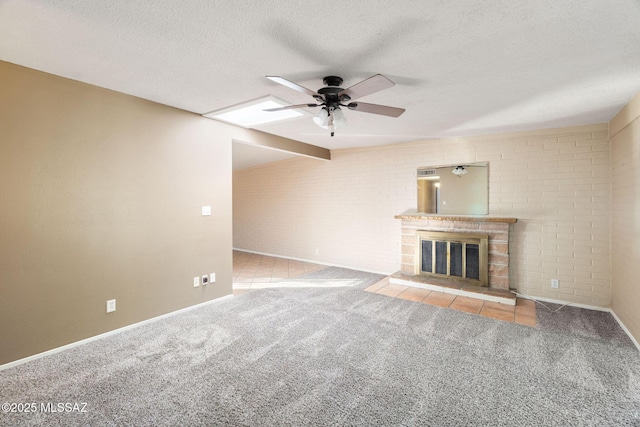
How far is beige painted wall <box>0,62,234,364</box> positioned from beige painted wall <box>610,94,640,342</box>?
4570mm

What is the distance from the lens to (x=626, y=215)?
2.93 metres

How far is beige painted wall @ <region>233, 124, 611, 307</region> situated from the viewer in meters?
3.56

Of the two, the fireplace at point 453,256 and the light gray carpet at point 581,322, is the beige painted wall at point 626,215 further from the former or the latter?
the fireplace at point 453,256

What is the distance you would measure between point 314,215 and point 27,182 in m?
4.52

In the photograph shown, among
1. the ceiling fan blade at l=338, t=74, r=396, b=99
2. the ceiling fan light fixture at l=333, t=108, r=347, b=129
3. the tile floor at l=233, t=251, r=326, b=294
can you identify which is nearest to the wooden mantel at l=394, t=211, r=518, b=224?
the tile floor at l=233, t=251, r=326, b=294

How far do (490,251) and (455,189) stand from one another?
3.53 ft

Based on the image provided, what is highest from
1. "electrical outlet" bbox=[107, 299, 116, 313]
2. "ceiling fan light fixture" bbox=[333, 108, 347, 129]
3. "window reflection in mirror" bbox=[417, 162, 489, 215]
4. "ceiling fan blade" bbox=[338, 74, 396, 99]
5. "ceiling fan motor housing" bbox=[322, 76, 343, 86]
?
"ceiling fan motor housing" bbox=[322, 76, 343, 86]

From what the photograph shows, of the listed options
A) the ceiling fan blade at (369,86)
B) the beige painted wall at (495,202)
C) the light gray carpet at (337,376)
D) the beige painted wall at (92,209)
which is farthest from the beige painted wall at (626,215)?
the beige painted wall at (92,209)

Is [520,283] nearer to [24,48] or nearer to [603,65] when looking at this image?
[603,65]

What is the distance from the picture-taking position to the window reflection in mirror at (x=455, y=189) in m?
4.29

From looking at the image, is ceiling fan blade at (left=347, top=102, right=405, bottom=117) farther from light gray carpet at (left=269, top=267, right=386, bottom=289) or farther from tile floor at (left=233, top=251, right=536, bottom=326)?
light gray carpet at (left=269, top=267, right=386, bottom=289)

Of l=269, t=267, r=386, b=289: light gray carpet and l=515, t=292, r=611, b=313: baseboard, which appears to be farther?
l=269, t=267, r=386, b=289: light gray carpet

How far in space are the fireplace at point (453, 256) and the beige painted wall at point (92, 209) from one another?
329 centimetres

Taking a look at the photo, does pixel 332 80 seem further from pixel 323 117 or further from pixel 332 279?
pixel 332 279
